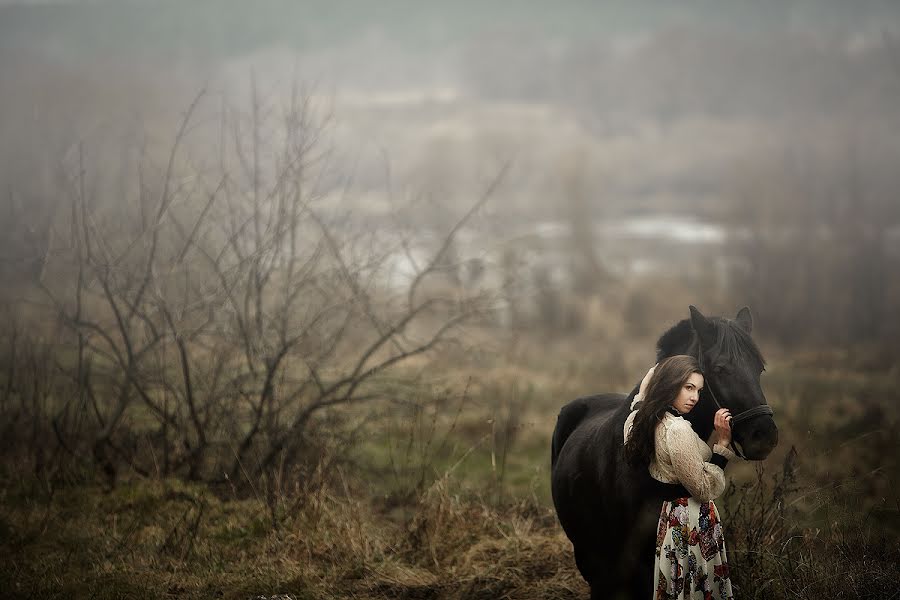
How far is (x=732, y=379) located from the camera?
122 inches

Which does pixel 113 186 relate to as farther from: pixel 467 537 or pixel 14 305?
pixel 467 537

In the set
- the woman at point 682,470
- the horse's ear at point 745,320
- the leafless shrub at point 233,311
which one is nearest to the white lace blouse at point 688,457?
the woman at point 682,470

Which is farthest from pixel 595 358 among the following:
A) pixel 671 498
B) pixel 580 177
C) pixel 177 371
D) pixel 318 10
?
pixel 318 10

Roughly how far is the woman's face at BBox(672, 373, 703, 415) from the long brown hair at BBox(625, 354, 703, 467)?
21mm

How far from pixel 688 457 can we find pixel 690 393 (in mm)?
283

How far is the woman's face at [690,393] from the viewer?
312cm

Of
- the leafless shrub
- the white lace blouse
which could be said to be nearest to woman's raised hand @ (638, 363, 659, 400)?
the white lace blouse

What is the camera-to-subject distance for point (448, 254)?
7941mm

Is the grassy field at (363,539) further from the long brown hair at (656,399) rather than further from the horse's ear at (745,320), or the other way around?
the long brown hair at (656,399)

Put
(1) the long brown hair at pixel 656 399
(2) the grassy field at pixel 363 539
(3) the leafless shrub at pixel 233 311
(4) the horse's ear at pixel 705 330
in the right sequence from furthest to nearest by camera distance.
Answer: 1. (3) the leafless shrub at pixel 233 311
2. (2) the grassy field at pixel 363 539
3. (4) the horse's ear at pixel 705 330
4. (1) the long brown hair at pixel 656 399

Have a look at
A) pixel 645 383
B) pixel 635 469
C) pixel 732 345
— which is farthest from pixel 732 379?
pixel 635 469

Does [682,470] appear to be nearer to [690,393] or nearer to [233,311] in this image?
[690,393]

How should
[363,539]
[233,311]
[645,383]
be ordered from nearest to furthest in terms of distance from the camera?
[645,383], [363,539], [233,311]

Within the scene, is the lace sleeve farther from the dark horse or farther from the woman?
the dark horse
